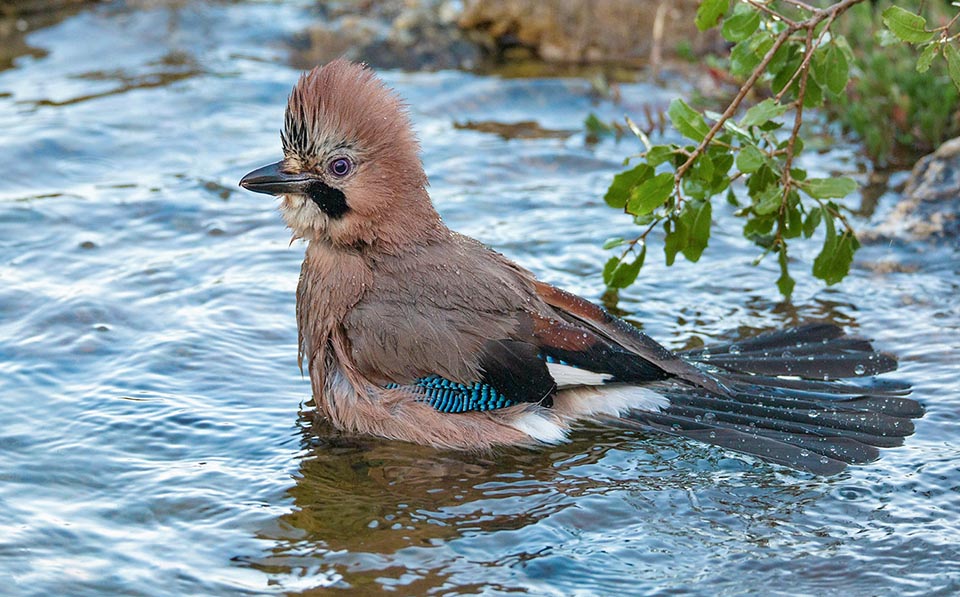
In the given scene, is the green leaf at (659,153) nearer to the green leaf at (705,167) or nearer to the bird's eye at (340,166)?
the green leaf at (705,167)

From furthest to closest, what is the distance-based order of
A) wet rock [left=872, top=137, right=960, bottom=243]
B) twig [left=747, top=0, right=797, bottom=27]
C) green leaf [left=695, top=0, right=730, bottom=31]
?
wet rock [left=872, top=137, right=960, bottom=243], green leaf [left=695, top=0, right=730, bottom=31], twig [left=747, top=0, right=797, bottom=27]

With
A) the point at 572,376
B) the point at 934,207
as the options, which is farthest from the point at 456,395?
the point at 934,207

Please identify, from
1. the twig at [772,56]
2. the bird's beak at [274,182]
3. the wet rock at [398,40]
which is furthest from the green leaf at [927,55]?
the wet rock at [398,40]

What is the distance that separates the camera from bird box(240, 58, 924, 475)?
5172mm

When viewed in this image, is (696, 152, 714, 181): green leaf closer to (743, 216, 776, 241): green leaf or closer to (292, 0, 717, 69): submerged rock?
(743, 216, 776, 241): green leaf

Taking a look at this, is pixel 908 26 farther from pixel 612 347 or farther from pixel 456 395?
pixel 456 395

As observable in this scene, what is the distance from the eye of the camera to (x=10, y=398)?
554 centimetres

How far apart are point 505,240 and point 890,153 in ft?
9.99

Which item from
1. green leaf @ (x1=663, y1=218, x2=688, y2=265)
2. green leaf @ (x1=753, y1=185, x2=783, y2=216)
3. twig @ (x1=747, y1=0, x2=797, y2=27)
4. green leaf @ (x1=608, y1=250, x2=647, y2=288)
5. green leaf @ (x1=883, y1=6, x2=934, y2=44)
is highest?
twig @ (x1=747, y1=0, x2=797, y2=27)

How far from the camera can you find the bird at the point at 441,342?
5172 mm

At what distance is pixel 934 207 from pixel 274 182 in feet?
13.7

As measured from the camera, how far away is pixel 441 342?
5.15 meters

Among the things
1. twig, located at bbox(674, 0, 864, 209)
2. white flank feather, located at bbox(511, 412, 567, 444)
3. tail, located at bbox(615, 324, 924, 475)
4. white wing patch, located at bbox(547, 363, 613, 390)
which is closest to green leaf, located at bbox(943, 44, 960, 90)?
twig, located at bbox(674, 0, 864, 209)

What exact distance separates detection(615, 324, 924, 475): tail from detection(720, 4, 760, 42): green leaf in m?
1.48
